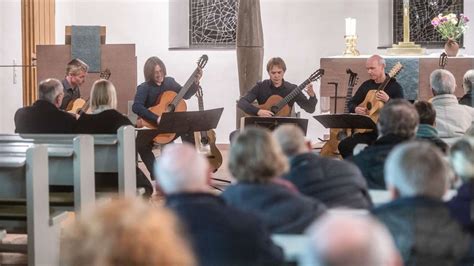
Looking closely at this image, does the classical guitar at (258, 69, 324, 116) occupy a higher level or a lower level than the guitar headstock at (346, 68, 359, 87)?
lower

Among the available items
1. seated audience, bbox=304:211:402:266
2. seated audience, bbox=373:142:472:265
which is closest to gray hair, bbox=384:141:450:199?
seated audience, bbox=373:142:472:265

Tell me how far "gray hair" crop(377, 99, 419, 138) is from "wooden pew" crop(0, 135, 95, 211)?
1.78 m

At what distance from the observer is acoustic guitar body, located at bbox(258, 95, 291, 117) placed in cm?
830

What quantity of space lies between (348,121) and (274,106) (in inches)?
49.0

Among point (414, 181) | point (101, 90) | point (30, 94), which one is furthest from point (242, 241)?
point (30, 94)

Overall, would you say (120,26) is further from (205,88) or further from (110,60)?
(110,60)

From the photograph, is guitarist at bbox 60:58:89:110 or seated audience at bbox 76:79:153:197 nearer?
seated audience at bbox 76:79:153:197

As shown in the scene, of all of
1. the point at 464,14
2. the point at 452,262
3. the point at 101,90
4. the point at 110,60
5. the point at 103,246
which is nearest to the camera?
the point at 103,246

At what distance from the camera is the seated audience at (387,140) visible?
14.8 ft

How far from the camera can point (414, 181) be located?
9.66 feet

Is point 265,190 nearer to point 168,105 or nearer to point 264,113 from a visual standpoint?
point 264,113

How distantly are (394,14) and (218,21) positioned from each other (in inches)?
97.8

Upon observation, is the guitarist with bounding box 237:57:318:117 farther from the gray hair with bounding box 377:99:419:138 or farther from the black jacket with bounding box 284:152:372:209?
the black jacket with bounding box 284:152:372:209

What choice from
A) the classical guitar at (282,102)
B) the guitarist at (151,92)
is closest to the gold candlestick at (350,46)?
the classical guitar at (282,102)
